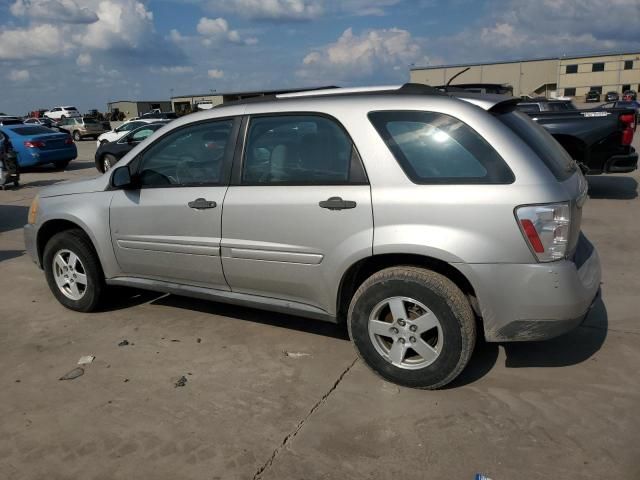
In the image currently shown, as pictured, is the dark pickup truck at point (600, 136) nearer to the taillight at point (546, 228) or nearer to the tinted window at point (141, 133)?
the taillight at point (546, 228)

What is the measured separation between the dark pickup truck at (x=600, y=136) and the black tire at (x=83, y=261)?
7394 mm

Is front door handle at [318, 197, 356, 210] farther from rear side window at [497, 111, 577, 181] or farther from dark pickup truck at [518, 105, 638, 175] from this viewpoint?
dark pickup truck at [518, 105, 638, 175]

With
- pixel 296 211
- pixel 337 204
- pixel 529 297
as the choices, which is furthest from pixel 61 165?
pixel 529 297

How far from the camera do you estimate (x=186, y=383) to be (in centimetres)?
346

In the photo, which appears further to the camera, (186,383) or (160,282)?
(160,282)

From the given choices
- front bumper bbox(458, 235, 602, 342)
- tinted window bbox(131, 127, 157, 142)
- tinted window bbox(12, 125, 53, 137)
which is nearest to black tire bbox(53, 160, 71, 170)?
tinted window bbox(12, 125, 53, 137)

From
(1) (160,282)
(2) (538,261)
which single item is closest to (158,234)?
(1) (160,282)

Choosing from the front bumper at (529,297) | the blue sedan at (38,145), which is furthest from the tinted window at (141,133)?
the front bumper at (529,297)

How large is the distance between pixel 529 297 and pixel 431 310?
1.78ft

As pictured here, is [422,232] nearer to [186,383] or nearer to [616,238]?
[186,383]

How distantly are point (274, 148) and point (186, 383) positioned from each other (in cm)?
168

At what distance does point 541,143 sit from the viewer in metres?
3.29

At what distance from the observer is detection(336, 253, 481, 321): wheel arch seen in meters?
3.14

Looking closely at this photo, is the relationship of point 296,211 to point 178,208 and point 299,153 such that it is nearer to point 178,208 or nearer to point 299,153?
point 299,153
